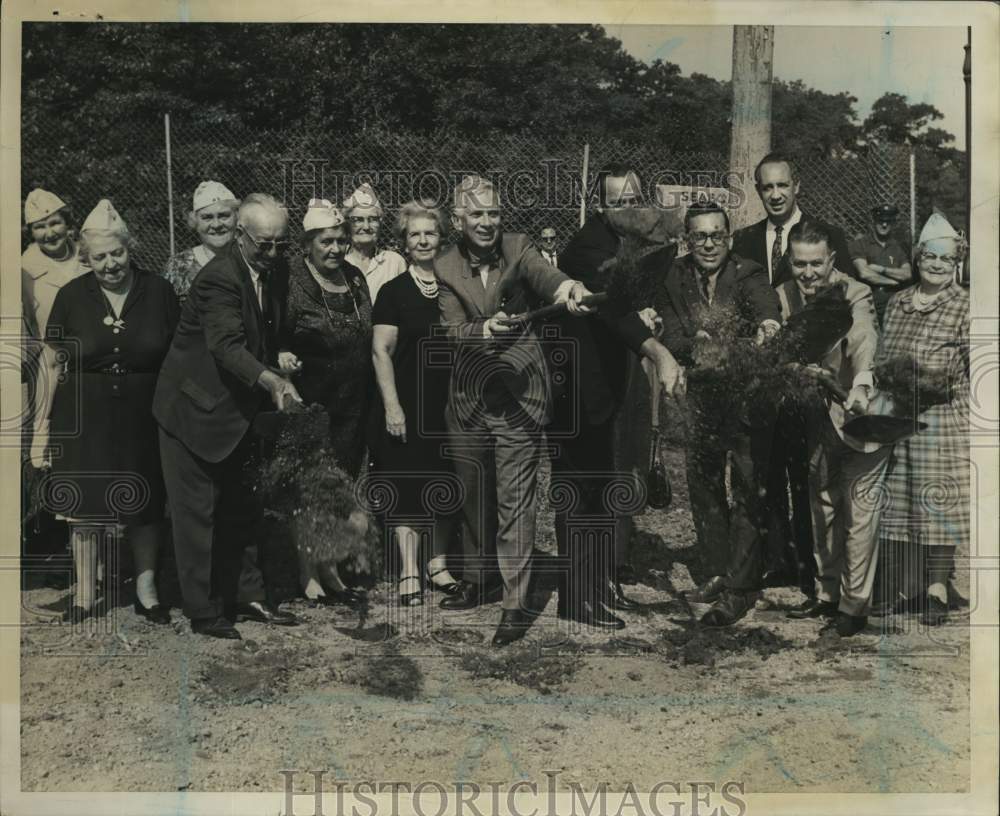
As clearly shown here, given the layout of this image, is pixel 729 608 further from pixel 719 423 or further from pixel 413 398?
pixel 413 398

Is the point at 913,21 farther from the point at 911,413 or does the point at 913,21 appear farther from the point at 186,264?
the point at 186,264

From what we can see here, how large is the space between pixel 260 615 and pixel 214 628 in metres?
0.22

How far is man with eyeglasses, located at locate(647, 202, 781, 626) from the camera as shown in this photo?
23.9ft

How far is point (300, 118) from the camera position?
287 inches

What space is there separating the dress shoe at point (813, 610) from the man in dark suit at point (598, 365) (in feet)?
2.79

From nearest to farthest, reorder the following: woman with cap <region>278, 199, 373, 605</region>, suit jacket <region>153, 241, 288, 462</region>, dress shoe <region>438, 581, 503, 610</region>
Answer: suit jacket <region>153, 241, 288, 462</region> → woman with cap <region>278, 199, 373, 605</region> → dress shoe <region>438, 581, 503, 610</region>

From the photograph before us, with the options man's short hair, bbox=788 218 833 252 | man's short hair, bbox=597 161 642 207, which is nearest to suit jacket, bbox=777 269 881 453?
man's short hair, bbox=788 218 833 252

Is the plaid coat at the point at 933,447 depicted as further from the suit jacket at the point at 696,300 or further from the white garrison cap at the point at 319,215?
the white garrison cap at the point at 319,215

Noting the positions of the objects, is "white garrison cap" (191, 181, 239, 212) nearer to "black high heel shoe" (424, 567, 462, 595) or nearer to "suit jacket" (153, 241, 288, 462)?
A: "suit jacket" (153, 241, 288, 462)

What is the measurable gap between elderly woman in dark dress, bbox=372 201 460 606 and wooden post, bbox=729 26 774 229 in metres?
1.40

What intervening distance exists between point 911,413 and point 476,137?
2351 millimetres

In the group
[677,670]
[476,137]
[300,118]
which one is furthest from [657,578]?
[300,118]

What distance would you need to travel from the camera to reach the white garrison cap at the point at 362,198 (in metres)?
7.25

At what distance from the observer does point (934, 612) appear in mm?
7422
